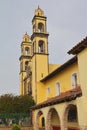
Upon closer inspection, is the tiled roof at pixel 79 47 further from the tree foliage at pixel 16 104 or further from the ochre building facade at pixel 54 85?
the tree foliage at pixel 16 104

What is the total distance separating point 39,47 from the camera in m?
39.9

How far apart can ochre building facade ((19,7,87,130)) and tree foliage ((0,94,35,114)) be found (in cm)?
121

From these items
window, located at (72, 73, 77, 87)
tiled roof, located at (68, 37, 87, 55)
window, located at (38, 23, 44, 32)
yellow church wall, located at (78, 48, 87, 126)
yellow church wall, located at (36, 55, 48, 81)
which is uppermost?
window, located at (38, 23, 44, 32)

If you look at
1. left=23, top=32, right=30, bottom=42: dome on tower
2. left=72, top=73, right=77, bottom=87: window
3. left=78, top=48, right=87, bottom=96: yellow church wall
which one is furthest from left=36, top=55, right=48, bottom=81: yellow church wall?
left=78, top=48, right=87, bottom=96: yellow church wall

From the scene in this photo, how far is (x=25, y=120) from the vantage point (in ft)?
113

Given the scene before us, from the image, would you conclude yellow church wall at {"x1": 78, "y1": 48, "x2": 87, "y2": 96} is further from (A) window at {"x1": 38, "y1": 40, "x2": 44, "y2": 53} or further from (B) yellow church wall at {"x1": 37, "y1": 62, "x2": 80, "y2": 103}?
(A) window at {"x1": 38, "y1": 40, "x2": 44, "y2": 53}

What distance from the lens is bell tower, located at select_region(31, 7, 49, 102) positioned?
36.7m

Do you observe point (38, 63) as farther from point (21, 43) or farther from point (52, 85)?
point (21, 43)

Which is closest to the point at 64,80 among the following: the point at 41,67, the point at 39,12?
the point at 41,67

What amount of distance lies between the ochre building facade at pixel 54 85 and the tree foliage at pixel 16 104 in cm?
121

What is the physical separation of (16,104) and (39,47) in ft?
31.2

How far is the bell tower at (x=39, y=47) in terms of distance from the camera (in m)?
36.7

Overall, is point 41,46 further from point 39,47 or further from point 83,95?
point 83,95

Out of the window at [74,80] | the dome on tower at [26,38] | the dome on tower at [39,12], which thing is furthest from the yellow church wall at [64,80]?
the dome on tower at [26,38]
